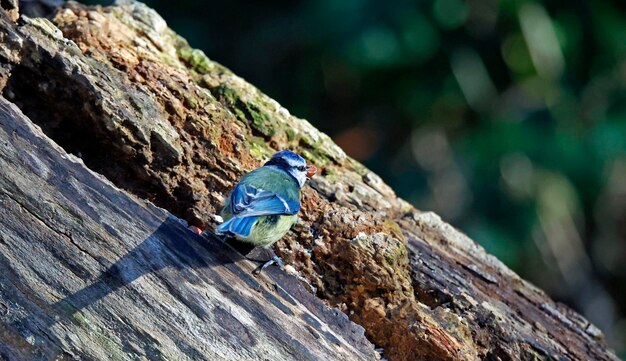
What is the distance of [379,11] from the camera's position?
819cm

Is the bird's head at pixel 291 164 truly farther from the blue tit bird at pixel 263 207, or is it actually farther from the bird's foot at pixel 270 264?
the bird's foot at pixel 270 264

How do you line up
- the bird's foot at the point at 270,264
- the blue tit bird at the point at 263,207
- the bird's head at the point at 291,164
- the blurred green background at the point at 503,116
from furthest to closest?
the blurred green background at the point at 503,116, the bird's head at the point at 291,164, the bird's foot at the point at 270,264, the blue tit bird at the point at 263,207

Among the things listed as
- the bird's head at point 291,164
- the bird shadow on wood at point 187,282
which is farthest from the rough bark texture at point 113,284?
the bird's head at point 291,164

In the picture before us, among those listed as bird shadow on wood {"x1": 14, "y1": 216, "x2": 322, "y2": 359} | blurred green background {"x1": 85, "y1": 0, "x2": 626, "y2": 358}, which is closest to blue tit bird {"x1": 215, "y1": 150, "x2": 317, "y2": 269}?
bird shadow on wood {"x1": 14, "y1": 216, "x2": 322, "y2": 359}

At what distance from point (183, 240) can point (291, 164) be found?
1.96 ft

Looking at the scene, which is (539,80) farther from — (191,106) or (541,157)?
(191,106)

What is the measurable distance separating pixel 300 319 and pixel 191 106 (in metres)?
1.04

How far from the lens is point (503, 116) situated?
28.1 feet

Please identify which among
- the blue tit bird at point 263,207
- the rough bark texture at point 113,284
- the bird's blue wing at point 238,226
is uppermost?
the blue tit bird at point 263,207

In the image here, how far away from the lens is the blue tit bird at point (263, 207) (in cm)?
332

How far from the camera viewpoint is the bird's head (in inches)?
148

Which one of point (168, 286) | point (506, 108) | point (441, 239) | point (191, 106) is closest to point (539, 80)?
point (506, 108)

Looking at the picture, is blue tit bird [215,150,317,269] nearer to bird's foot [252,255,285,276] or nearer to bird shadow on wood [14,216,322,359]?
bird's foot [252,255,285,276]

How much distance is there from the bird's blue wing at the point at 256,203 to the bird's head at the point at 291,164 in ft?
0.77
